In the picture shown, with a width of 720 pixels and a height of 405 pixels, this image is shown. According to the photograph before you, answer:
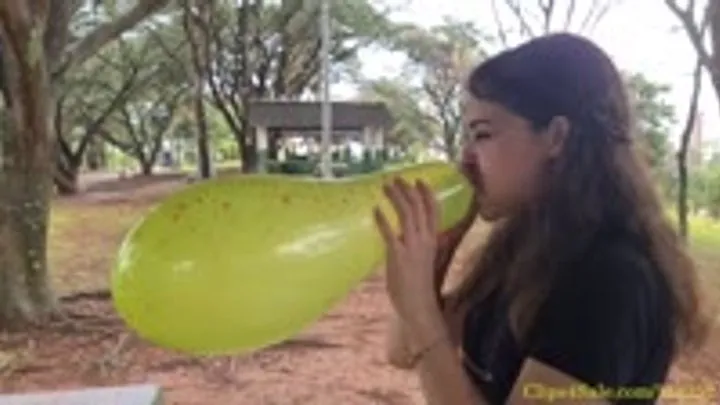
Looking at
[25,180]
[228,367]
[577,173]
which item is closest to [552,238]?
→ [577,173]

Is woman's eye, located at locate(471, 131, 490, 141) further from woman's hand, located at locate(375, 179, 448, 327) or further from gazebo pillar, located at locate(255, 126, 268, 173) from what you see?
gazebo pillar, located at locate(255, 126, 268, 173)

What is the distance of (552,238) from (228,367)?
344cm

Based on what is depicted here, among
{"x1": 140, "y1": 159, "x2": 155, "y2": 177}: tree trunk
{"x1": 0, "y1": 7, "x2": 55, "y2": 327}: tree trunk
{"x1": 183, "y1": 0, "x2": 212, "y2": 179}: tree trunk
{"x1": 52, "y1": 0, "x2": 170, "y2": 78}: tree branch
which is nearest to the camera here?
{"x1": 0, "y1": 7, "x2": 55, "y2": 327}: tree trunk

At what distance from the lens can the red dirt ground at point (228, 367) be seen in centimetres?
377

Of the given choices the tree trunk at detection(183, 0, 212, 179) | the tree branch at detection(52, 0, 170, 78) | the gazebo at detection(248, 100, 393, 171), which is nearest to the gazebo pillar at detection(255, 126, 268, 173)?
the gazebo at detection(248, 100, 393, 171)

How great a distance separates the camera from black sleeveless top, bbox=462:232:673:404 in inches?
31.6

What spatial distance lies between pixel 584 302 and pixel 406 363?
30 centimetres

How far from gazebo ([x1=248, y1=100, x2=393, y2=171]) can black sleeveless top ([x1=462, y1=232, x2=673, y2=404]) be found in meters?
17.6

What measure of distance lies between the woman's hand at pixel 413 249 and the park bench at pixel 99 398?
1.03 metres

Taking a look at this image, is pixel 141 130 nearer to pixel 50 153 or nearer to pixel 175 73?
pixel 175 73

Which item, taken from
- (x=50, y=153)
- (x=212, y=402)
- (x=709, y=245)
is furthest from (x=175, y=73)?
(x=212, y=402)

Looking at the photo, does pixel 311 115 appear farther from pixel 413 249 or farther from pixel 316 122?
pixel 413 249

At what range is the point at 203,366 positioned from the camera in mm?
4184

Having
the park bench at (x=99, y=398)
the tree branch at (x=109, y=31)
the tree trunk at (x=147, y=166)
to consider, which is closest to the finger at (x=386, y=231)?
the park bench at (x=99, y=398)
